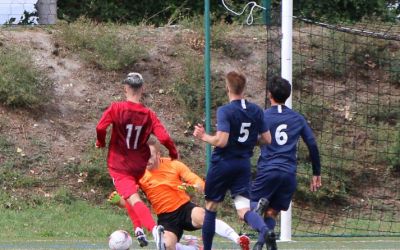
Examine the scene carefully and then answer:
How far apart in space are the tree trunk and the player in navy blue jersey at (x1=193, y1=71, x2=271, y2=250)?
11440mm

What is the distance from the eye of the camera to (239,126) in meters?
9.58

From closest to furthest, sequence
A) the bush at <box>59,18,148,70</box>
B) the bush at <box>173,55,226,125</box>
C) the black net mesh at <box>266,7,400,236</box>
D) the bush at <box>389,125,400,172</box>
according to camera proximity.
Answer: the black net mesh at <box>266,7,400,236</box> < the bush at <box>389,125,400,172</box> < the bush at <box>173,55,226,125</box> < the bush at <box>59,18,148,70</box>

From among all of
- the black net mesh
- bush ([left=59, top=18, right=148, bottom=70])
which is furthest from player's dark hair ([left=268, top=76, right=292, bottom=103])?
bush ([left=59, top=18, right=148, bottom=70])

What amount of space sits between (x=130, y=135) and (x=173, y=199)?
2.54 ft

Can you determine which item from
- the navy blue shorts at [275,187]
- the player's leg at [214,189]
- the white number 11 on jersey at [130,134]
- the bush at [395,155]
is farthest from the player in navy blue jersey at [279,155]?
the bush at [395,155]

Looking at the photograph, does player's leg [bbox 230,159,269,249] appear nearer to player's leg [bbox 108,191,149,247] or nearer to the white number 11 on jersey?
player's leg [bbox 108,191,149,247]

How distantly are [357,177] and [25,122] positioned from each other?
580cm

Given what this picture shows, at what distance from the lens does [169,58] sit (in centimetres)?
1969

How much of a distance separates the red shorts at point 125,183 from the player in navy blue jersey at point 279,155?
46.4 inches

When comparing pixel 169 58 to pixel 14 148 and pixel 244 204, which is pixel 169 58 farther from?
pixel 244 204

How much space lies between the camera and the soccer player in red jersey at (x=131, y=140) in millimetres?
10094

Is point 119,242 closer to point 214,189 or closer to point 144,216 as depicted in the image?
point 144,216

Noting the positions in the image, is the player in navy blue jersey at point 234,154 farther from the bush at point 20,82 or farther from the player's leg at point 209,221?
the bush at point 20,82

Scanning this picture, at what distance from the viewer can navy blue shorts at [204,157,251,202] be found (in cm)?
955
